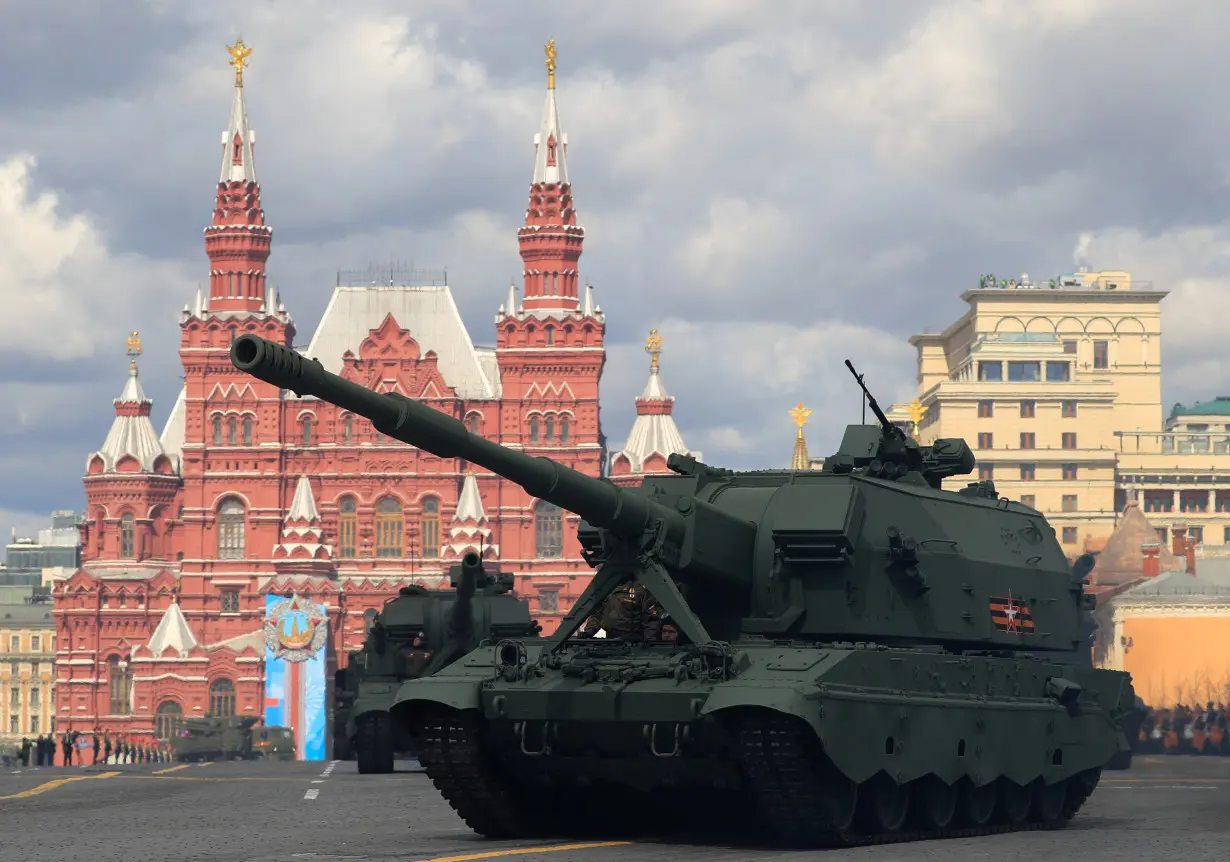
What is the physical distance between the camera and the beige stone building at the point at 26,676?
562ft

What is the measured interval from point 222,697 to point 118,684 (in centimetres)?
746

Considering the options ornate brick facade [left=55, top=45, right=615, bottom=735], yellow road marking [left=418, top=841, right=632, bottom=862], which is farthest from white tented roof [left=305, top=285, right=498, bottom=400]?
yellow road marking [left=418, top=841, right=632, bottom=862]

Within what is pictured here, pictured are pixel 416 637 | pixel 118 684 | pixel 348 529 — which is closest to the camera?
pixel 416 637

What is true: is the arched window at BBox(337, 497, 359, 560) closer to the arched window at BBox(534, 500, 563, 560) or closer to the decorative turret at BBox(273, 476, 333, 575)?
the decorative turret at BBox(273, 476, 333, 575)

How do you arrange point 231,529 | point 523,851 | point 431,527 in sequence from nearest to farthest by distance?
point 523,851 < point 431,527 < point 231,529

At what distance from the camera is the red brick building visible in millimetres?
109375

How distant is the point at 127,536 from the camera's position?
4532 inches

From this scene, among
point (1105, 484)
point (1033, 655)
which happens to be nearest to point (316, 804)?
point (1033, 655)

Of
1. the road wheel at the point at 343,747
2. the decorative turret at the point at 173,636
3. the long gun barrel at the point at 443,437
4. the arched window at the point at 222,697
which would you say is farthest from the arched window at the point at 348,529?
the long gun barrel at the point at 443,437

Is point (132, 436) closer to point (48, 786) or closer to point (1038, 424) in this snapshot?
point (1038, 424)

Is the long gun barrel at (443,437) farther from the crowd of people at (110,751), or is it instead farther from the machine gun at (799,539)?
the crowd of people at (110,751)

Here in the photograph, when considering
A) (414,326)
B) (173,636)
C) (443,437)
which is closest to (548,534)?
(414,326)

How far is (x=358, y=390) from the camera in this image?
1644cm

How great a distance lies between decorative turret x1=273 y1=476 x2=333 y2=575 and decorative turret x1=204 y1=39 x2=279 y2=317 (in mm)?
9435
